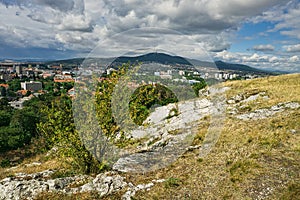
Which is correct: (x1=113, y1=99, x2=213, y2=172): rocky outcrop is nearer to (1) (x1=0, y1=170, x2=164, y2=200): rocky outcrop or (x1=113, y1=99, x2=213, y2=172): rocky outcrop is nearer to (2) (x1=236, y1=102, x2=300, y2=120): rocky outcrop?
(1) (x1=0, y1=170, x2=164, y2=200): rocky outcrop

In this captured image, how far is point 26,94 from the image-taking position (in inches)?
5758

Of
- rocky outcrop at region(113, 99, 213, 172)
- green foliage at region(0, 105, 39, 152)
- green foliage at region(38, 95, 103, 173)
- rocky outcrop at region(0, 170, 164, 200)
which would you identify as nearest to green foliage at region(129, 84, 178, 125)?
rocky outcrop at region(113, 99, 213, 172)

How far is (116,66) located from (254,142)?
930 centimetres

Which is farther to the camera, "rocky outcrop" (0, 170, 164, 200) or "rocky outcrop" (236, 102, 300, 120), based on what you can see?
"rocky outcrop" (236, 102, 300, 120)

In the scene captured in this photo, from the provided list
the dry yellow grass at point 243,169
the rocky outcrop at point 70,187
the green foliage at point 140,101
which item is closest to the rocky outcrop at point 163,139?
the green foliage at point 140,101

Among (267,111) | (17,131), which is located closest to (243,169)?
(267,111)

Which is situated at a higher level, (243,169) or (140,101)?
(140,101)

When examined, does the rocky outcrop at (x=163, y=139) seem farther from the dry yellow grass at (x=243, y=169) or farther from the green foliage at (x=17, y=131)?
the green foliage at (x=17, y=131)

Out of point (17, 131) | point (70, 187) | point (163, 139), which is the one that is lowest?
point (17, 131)

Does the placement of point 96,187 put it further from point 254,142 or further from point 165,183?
point 254,142

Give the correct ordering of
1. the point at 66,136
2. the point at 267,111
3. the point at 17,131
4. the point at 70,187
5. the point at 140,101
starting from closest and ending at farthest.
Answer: the point at 70,187 < the point at 66,136 < the point at 140,101 < the point at 267,111 < the point at 17,131

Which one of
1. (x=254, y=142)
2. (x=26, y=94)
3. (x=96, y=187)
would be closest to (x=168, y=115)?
(x=254, y=142)

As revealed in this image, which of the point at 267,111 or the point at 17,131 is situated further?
the point at 17,131

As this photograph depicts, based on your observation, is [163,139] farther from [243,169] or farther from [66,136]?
[66,136]
